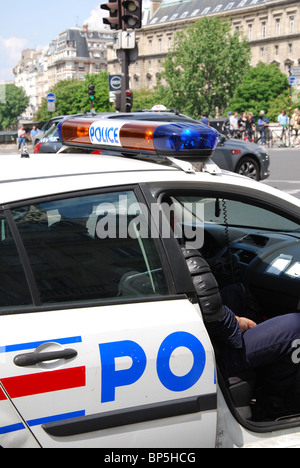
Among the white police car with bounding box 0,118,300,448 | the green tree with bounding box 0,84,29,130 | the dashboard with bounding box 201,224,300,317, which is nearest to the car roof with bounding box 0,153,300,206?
the white police car with bounding box 0,118,300,448

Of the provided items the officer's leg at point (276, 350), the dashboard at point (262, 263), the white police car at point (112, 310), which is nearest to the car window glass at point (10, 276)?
the white police car at point (112, 310)

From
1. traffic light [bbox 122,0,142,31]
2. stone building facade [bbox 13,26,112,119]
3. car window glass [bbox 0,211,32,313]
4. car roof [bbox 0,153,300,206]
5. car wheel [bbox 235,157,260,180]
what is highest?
stone building facade [bbox 13,26,112,119]

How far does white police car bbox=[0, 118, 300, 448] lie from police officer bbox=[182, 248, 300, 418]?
0.11 metres

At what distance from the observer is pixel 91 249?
2020mm

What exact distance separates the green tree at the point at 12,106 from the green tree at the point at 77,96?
29.9m

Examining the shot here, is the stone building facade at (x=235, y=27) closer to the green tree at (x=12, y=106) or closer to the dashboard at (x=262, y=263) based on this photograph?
the green tree at (x=12, y=106)

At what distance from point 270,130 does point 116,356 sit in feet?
95.2

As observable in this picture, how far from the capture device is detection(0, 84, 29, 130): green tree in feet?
488

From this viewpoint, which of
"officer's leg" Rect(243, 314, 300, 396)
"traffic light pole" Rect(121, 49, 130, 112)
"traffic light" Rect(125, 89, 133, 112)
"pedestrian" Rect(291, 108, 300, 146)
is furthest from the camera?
"pedestrian" Rect(291, 108, 300, 146)

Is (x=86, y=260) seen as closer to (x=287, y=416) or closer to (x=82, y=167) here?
(x=82, y=167)

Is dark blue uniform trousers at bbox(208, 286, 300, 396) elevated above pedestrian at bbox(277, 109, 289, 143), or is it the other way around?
dark blue uniform trousers at bbox(208, 286, 300, 396)

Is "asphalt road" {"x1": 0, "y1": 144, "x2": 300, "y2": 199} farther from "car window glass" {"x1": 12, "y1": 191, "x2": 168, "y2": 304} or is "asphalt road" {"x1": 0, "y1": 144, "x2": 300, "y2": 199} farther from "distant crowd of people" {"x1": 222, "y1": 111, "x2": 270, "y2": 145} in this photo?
"car window glass" {"x1": 12, "y1": 191, "x2": 168, "y2": 304}

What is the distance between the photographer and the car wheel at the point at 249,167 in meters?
13.1

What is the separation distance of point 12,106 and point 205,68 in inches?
3275
